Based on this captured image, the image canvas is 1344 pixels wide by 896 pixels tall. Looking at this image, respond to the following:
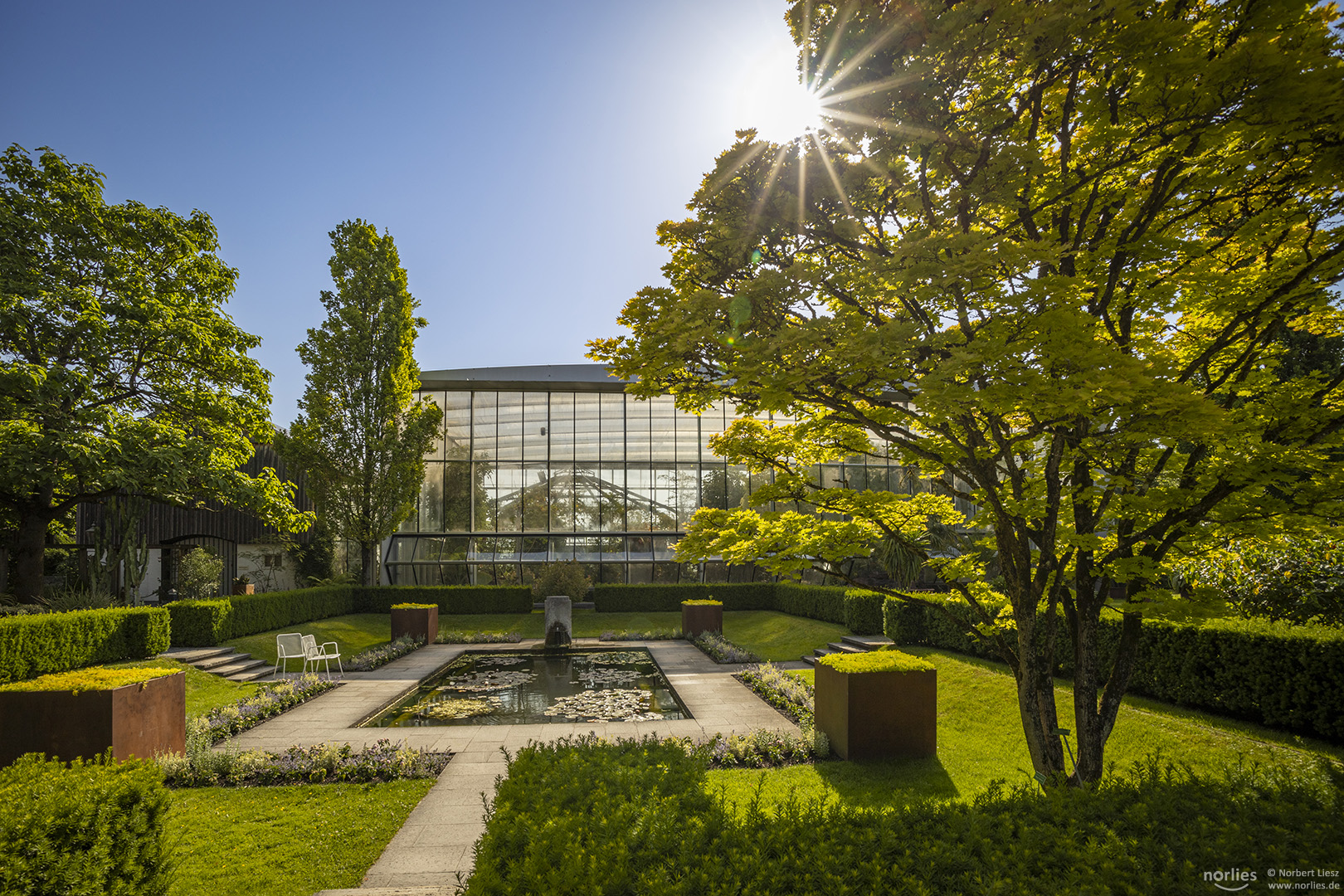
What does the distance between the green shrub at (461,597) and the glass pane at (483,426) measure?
6.66 meters

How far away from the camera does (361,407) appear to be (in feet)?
75.4

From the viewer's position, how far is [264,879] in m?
4.92

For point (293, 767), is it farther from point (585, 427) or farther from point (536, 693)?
point (585, 427)

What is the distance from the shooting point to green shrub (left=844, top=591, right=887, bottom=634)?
16641 millimetres

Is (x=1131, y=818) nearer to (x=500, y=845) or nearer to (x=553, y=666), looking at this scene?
(x=500, y=845)

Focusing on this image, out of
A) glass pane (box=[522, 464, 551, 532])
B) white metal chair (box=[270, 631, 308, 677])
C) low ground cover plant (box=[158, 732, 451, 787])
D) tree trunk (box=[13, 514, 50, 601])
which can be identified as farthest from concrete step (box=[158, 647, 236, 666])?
glass pane (box=[522, 464, 551, 532])

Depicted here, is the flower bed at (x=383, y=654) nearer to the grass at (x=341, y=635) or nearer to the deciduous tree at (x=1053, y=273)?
the grass at (x=341, y=635)

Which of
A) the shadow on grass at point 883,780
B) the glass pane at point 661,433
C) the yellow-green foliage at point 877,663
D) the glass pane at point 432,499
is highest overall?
the glass pane at point 661,433

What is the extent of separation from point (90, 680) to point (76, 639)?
22.5 ft

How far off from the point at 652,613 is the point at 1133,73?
21393 mm

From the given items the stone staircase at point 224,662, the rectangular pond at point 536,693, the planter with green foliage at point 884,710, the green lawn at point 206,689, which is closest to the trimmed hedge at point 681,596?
the rectangular pond at point 536,693

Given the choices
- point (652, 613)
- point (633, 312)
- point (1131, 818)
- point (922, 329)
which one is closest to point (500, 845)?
point (1131, 818)

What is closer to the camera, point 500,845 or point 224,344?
point 500,845

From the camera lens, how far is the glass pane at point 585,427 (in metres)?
28.2
